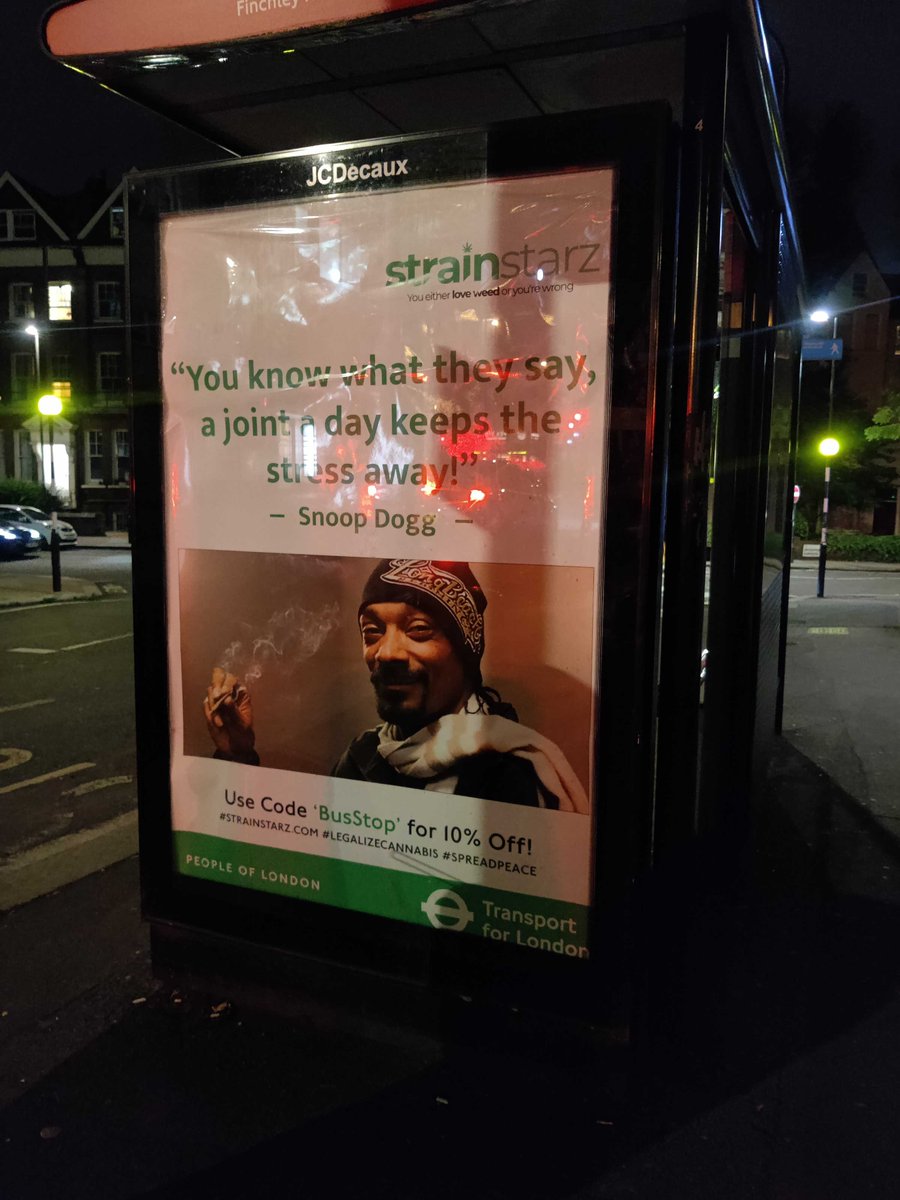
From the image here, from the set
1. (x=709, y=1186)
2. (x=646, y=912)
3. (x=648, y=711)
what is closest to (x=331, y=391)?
(x=648, y=711)

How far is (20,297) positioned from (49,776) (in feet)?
142

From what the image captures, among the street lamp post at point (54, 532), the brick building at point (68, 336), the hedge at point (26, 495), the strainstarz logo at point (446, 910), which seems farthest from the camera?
the brick building at point (68, 336)

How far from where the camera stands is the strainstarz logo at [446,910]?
120 inches

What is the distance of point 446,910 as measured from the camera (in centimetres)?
306

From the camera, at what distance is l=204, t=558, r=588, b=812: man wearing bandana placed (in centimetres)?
292

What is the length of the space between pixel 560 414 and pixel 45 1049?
2837 mm

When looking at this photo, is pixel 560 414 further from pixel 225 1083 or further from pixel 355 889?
pixel 225 1083

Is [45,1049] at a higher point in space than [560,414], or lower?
lower

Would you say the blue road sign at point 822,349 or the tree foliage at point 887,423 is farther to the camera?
the tree foliage at point 887,423

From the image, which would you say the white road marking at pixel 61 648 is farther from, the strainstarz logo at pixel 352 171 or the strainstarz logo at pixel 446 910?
the strainstarz logo at pixel 352 171

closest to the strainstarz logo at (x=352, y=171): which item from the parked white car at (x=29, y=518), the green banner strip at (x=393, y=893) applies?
the green banner strip at (x=393, y=893)

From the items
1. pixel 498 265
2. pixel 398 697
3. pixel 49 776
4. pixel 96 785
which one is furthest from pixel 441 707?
pixel 49 776

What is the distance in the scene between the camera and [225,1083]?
120 inches

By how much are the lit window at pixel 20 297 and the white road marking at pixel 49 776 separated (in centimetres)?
4232
